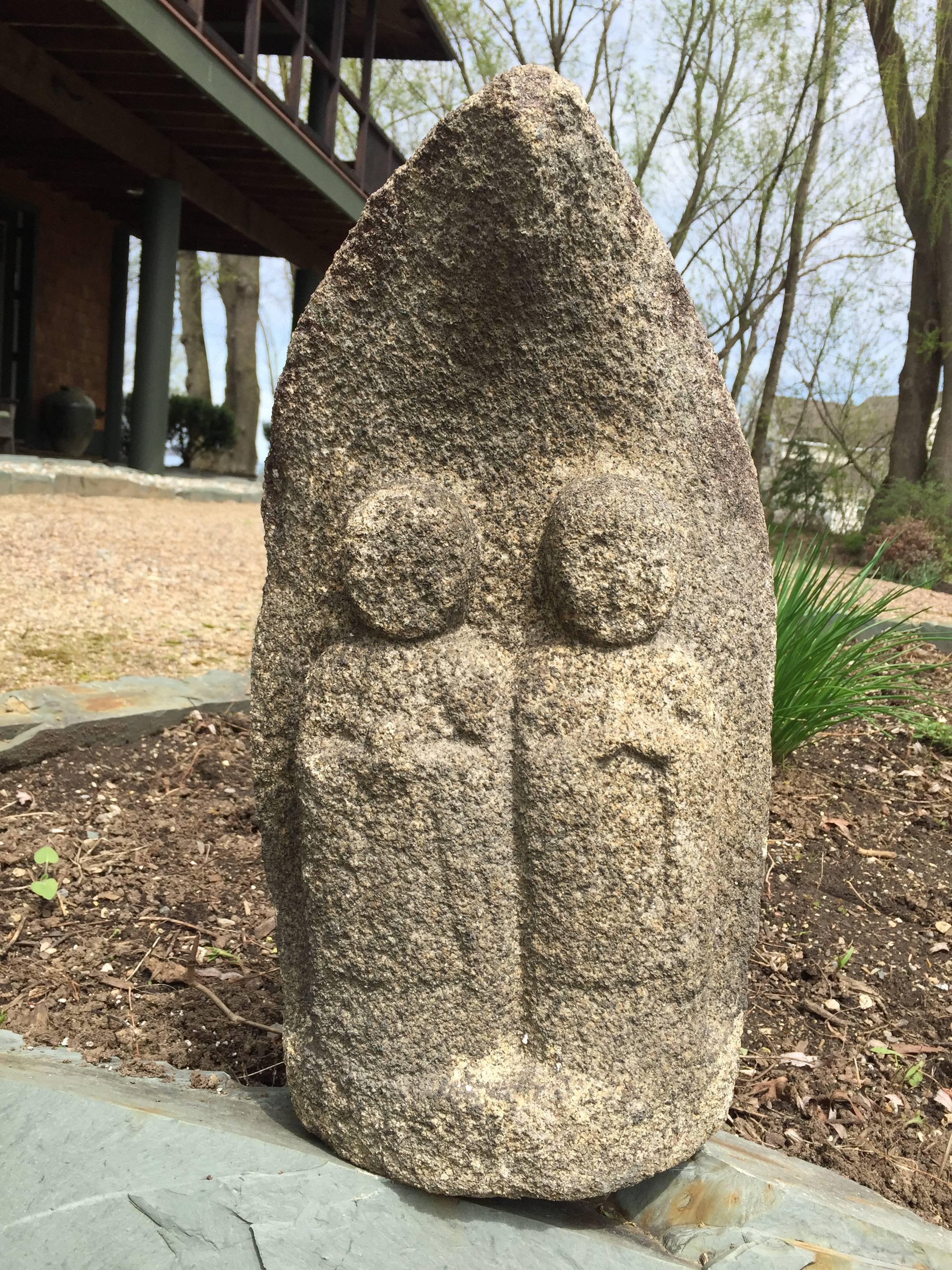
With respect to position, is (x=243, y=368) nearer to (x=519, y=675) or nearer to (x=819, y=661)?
(x=819, y=661)

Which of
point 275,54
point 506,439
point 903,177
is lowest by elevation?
point 506,439

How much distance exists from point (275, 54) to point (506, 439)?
12457 millimetres

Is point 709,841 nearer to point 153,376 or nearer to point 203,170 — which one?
point 153,376

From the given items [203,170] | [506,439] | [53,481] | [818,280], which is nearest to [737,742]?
[506,439]

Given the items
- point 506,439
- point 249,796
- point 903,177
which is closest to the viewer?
point 506,439

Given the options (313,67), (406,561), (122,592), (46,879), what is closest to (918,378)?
(313,67)

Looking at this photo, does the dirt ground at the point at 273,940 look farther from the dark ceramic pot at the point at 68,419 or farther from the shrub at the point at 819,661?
the dark ceramic pot at the point at 68,419

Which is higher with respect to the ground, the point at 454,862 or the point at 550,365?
the point at 550,365

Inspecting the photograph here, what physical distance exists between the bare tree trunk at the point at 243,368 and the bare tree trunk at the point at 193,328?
110 cm

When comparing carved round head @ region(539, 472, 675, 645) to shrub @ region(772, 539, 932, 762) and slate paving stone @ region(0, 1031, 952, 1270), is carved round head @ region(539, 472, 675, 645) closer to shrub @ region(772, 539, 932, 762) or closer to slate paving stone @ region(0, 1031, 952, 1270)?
slate paving stone @ region(0, 1031, 952, 1270)

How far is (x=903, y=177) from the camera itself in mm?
10555

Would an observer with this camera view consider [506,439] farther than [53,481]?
No

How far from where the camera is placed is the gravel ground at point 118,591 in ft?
13.2

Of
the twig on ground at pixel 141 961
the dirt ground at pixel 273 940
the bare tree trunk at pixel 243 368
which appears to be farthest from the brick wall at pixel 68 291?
the twig on ground at pixel 141 961
